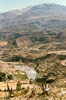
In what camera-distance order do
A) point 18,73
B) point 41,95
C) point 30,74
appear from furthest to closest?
point 30,74
point 18,73
point 41,95

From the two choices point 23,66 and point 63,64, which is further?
point 23,66

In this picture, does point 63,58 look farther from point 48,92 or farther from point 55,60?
point 48,92

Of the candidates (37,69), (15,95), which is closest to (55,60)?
(37,69)

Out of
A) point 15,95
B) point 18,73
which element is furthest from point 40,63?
point 15,95

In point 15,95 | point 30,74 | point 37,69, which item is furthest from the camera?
point 37,69

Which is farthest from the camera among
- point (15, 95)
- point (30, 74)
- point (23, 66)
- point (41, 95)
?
point (23, 66)

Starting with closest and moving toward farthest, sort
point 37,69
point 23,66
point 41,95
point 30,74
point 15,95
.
Result: point 41,95, point 15,95, point 30,74, point 37,69, point 23,66

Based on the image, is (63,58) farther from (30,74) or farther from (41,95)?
(41,95)

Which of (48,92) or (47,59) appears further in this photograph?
(47,59)
